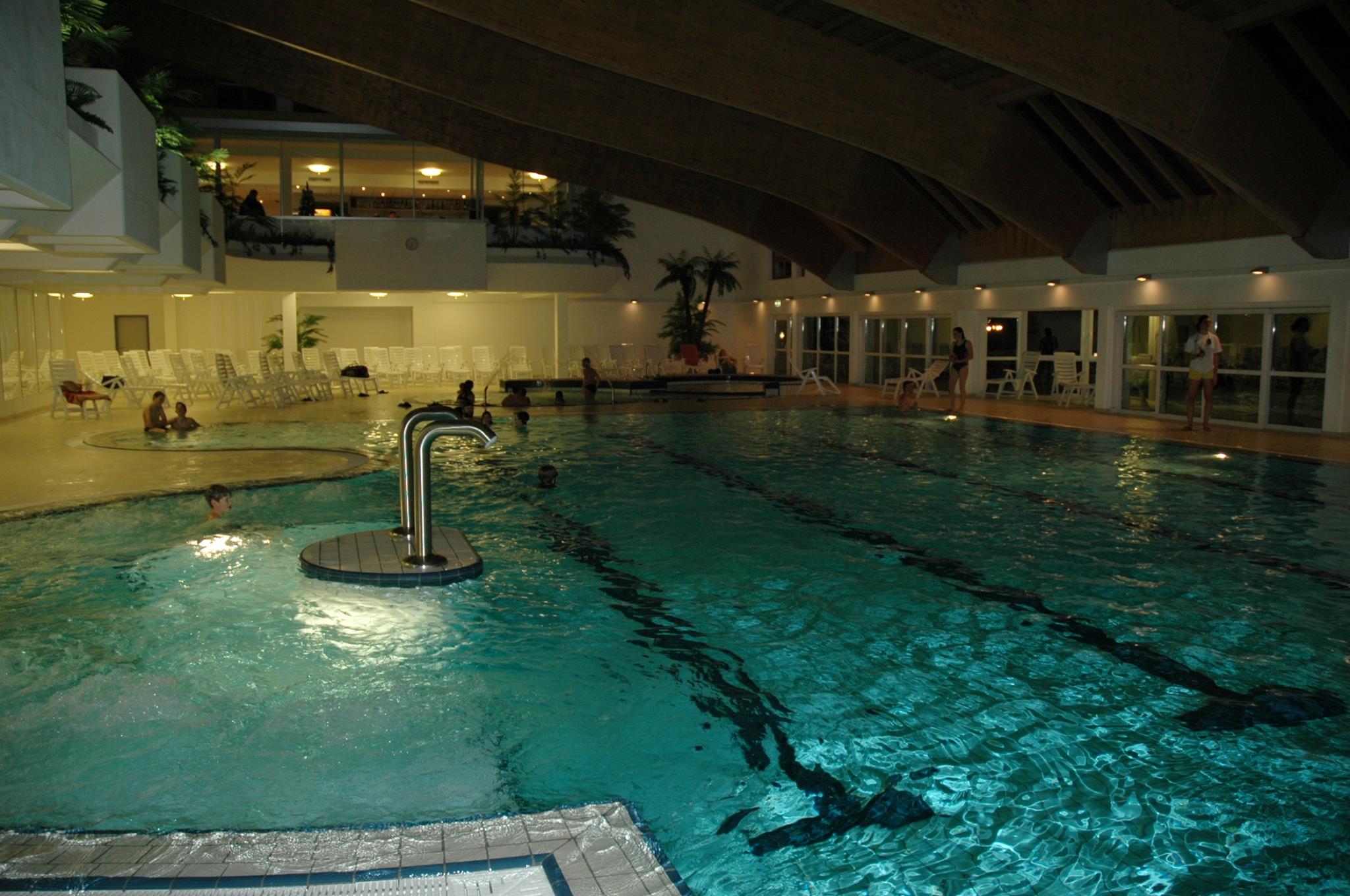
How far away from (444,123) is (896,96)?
32.1ft

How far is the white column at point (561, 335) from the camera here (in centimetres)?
2548

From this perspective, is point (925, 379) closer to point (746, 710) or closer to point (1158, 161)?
point (1158, 161)

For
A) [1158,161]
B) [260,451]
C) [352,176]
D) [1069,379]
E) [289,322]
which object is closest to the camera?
[260,451]

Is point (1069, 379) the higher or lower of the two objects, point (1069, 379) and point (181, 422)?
the higher

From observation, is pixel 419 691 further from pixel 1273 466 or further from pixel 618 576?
pixel 1273 466

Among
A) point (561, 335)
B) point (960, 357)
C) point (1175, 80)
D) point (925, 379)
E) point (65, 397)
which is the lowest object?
point (65, 397)

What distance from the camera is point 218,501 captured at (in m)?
8.42

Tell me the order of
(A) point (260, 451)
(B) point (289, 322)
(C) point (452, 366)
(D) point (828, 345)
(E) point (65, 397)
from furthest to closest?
(D) point (828, 345), (C) point (452, 366), (B) point (289, 322), (E) point (65, 397), (A) point (260, 451)

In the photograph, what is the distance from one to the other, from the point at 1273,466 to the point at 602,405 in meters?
10.8

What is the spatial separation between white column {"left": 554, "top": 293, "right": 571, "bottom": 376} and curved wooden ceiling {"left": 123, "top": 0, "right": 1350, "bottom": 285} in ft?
15.7

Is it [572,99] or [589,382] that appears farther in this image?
[589,382]

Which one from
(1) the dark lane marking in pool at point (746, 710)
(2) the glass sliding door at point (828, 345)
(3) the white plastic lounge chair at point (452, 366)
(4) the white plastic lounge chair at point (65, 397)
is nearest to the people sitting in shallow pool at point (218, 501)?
(1) the dark lane marking in pool at point (746, 710)

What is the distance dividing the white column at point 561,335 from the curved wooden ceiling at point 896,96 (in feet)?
15.7

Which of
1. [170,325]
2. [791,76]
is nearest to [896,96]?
[791,76]
